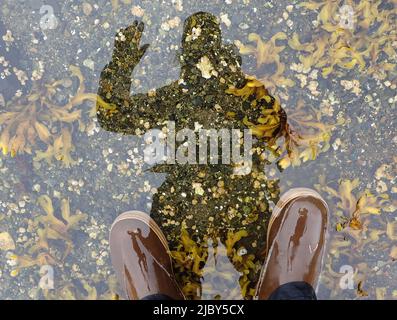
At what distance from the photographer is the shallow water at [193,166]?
1.88 metres

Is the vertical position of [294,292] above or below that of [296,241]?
below

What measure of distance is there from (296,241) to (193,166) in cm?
60

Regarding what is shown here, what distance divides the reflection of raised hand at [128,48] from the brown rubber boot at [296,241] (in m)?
0.98

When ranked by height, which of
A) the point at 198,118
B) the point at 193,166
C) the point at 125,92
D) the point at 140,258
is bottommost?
the point at 140,258

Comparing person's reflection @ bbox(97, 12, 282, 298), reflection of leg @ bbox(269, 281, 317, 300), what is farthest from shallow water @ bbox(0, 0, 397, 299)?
reflection of leg @ bbox(269, 281, 317, 300)

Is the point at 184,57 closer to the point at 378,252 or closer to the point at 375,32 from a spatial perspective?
the point at 375,32

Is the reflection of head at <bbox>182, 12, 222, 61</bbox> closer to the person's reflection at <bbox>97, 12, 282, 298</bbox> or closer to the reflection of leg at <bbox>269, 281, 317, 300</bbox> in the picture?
the person's reflection at <bbox>97, 12, 282, 298</bbox>

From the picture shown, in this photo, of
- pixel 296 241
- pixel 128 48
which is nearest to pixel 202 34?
pixel 128 48

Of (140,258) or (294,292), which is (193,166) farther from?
(294,292)

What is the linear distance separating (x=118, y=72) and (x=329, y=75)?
3.27 feet

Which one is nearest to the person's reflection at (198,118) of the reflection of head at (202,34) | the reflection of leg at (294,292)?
the reflection of head at (202,34)

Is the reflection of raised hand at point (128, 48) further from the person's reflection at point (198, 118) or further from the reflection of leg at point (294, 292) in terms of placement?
the reflection of leg at point (294, 292)

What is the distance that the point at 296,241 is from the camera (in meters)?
1.87

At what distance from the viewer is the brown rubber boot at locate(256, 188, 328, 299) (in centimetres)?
185
